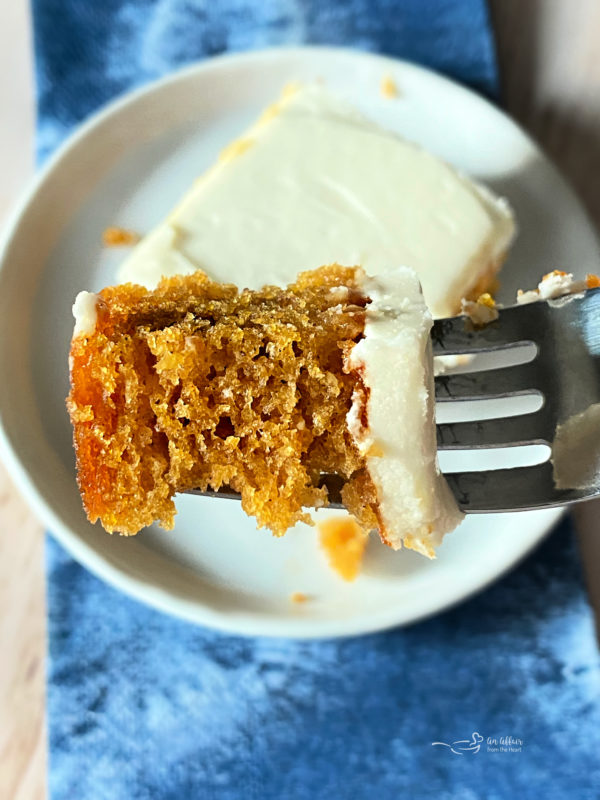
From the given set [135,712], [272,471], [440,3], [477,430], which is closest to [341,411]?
[272,471]

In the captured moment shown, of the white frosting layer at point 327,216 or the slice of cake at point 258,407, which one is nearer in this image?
the slice of cake at point 258,407

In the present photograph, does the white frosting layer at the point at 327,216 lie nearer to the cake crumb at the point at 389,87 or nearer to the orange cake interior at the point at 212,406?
the cake crumb at the point at 389,87

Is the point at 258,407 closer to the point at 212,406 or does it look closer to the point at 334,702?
the point at 212,406

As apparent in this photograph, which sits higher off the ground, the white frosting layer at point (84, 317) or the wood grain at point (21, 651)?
the white frosting layer at point (84, 317)

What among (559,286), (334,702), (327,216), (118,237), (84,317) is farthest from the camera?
(118,237)

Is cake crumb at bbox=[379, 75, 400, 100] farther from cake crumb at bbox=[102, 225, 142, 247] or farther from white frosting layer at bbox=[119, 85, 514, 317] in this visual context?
cake crumb at bbox=[102, 225, 142, 247]

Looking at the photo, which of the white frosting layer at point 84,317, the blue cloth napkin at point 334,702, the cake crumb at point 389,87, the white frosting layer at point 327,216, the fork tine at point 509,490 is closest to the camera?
the white frosting layer at point 84,317

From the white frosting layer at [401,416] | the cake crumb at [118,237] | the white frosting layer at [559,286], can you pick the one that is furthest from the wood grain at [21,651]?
the white frosting layer at [559,286]

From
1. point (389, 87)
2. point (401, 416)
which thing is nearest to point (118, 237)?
point (389, 87)
